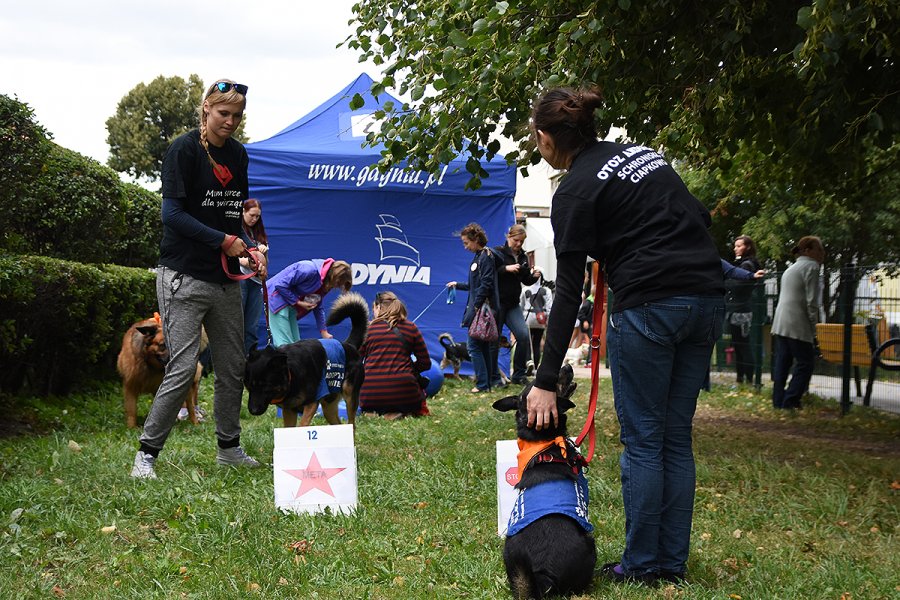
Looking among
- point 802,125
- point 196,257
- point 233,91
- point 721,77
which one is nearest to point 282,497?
point 196,257

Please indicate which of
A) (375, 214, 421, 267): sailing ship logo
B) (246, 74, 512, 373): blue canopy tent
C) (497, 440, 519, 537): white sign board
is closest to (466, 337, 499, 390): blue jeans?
(246, 74, 512, 373): blue canopy tent

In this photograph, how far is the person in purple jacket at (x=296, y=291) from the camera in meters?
7.93

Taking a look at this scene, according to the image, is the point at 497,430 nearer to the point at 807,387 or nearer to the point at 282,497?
the point at 282,497

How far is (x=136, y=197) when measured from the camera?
36.5ft

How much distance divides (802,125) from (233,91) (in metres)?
3.70

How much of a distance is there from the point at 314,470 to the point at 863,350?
725 centimetres

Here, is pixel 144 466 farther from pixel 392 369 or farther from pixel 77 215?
pixel 77 215

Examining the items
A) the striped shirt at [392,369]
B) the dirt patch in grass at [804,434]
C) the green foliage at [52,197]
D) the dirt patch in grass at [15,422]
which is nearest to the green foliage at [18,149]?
the green foliage at [52,197]

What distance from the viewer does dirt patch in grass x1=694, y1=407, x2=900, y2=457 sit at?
23.0 ft

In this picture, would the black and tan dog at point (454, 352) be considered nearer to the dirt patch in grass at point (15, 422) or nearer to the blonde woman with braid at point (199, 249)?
the dirt patch in grass at point (15, 422)

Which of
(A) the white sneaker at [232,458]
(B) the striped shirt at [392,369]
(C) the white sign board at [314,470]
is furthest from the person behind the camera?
(B) the striped shirt at [392,369]

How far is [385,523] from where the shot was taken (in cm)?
420

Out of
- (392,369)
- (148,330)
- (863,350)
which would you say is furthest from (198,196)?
(863,350)

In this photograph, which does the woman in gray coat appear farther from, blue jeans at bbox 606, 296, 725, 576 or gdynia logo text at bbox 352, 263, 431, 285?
blue jeans at bbox 606, 296, 725, 576
